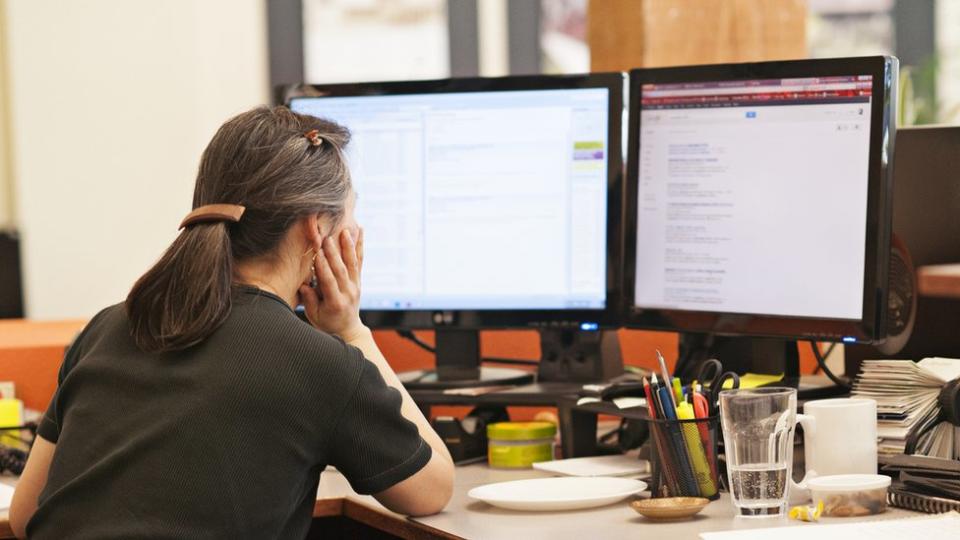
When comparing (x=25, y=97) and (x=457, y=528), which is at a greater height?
(x=25, y=97)

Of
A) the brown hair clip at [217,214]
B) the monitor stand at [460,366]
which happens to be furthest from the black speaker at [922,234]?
the brown hair clip at [217,214]

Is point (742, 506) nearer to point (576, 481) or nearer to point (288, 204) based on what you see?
point (576, 481)

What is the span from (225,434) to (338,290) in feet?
0.99

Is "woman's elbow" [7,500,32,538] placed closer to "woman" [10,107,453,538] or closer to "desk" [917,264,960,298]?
"woman" [10,107,453,538]

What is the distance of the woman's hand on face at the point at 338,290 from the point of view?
58.3 inches

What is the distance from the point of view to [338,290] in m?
1.50

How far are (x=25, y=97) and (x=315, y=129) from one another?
8.26 ft

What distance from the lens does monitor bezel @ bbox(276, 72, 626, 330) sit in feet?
6.03

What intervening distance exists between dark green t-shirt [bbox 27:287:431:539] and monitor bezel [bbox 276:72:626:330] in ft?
1.92

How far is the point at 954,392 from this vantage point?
146 cm

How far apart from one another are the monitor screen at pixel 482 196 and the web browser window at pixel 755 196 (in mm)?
104

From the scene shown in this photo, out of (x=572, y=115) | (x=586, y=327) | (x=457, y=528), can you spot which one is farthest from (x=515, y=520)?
(x=572, y=115)

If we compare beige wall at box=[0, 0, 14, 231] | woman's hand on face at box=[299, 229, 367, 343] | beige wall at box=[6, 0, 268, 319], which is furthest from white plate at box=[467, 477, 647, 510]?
beige wall at box=[0, 0, 14, 231]

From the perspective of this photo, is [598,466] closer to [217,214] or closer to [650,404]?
[650,404]
